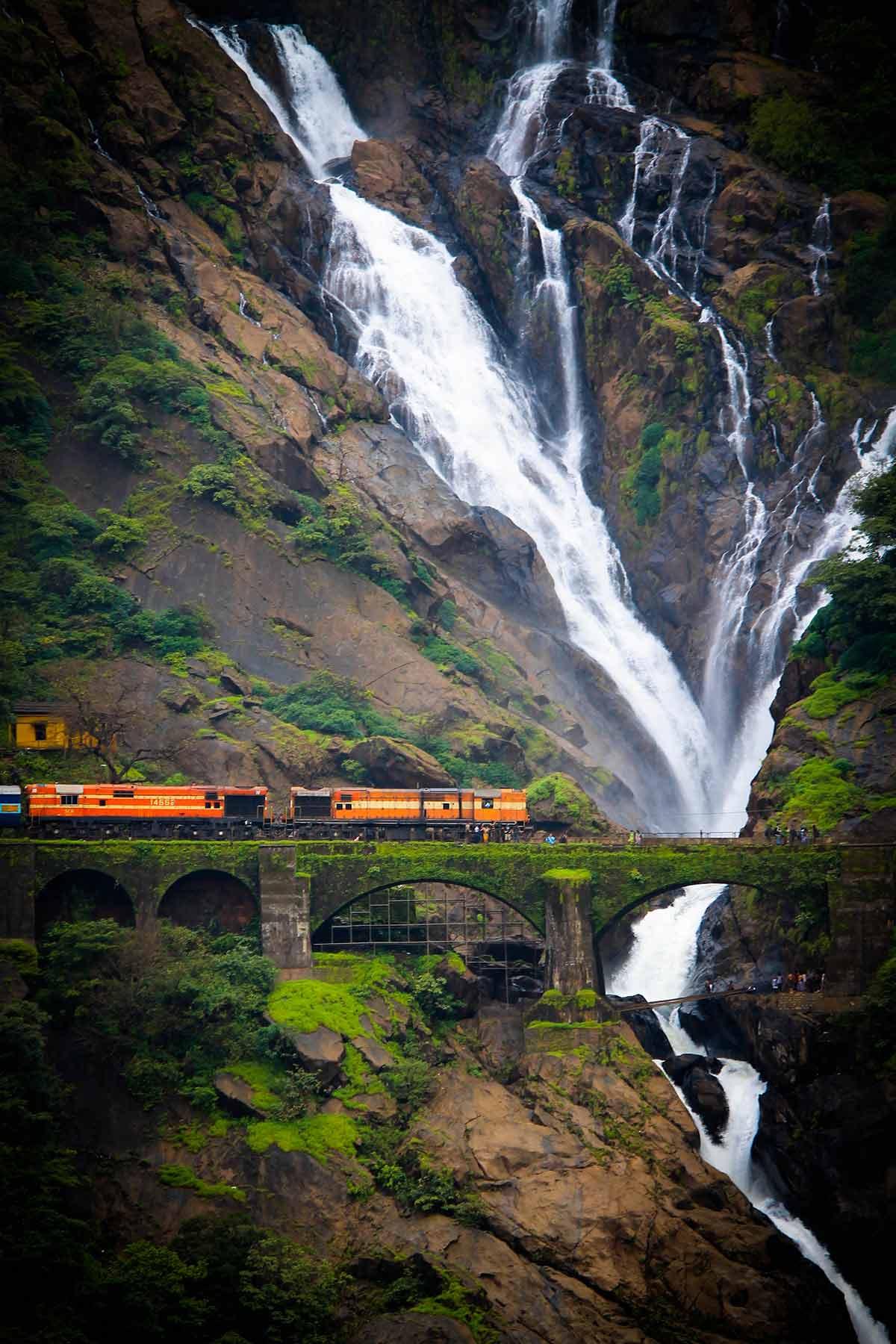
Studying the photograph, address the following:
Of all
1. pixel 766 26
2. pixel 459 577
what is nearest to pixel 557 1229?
pixel 459 577

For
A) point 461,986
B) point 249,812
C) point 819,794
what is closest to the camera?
point 461,986

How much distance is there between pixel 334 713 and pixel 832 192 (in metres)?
59.0

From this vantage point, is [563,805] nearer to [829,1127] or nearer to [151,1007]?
[829,1127]

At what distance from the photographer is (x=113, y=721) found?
8350 cm

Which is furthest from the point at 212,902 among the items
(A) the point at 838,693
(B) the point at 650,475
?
(B) the point at 650,475

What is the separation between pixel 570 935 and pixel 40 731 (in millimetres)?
27042

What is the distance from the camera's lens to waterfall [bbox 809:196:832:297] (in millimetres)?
118062

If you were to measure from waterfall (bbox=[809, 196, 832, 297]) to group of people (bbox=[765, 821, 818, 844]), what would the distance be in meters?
50.5

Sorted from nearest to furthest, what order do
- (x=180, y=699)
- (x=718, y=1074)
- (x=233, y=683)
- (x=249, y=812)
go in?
(x=718, y=1074), (x=249, y=812), (x=180, y=699), (x=233, y=683)

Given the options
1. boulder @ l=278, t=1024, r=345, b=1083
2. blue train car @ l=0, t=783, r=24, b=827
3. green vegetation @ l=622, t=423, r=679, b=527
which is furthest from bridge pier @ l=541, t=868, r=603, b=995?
green vegetation @ l=622, t=423, r=679, b=527

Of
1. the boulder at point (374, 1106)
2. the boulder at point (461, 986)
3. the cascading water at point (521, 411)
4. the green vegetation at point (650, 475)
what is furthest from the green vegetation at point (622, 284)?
the boulder at point (374, 1106)

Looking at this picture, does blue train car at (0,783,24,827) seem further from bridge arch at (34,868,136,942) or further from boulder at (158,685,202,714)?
boulder at (158,685,202,714)

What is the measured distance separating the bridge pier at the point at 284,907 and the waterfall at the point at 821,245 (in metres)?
63.1

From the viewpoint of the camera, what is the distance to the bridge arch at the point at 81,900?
72125 millimetres
